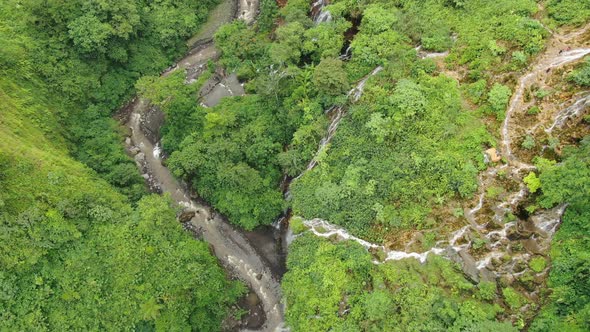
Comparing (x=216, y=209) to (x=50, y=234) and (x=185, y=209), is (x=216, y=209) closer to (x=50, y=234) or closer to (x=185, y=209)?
(x=185, y=209)

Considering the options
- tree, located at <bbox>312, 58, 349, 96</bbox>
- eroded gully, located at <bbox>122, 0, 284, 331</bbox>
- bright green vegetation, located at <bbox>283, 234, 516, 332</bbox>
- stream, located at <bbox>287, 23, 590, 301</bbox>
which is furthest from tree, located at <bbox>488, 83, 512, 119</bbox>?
eroded gully, located at <bbox>122, 0, 284, 331</bbox>

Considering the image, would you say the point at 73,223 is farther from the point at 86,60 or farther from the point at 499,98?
the point at 499,98

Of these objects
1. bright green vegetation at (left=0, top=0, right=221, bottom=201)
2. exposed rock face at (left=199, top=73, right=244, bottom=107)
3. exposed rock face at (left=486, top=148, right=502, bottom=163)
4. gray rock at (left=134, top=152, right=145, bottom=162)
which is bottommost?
exposed rock face at (left=486, top=148, right=502, bottom=163)

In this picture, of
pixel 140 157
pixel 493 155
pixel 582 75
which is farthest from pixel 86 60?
pixel 582 75

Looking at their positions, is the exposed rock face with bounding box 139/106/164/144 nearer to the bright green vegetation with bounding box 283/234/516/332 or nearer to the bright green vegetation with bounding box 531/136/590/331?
the bright green vegetation with bounding box 283/234/516/332

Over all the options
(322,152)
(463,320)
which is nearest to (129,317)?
(322,152)
